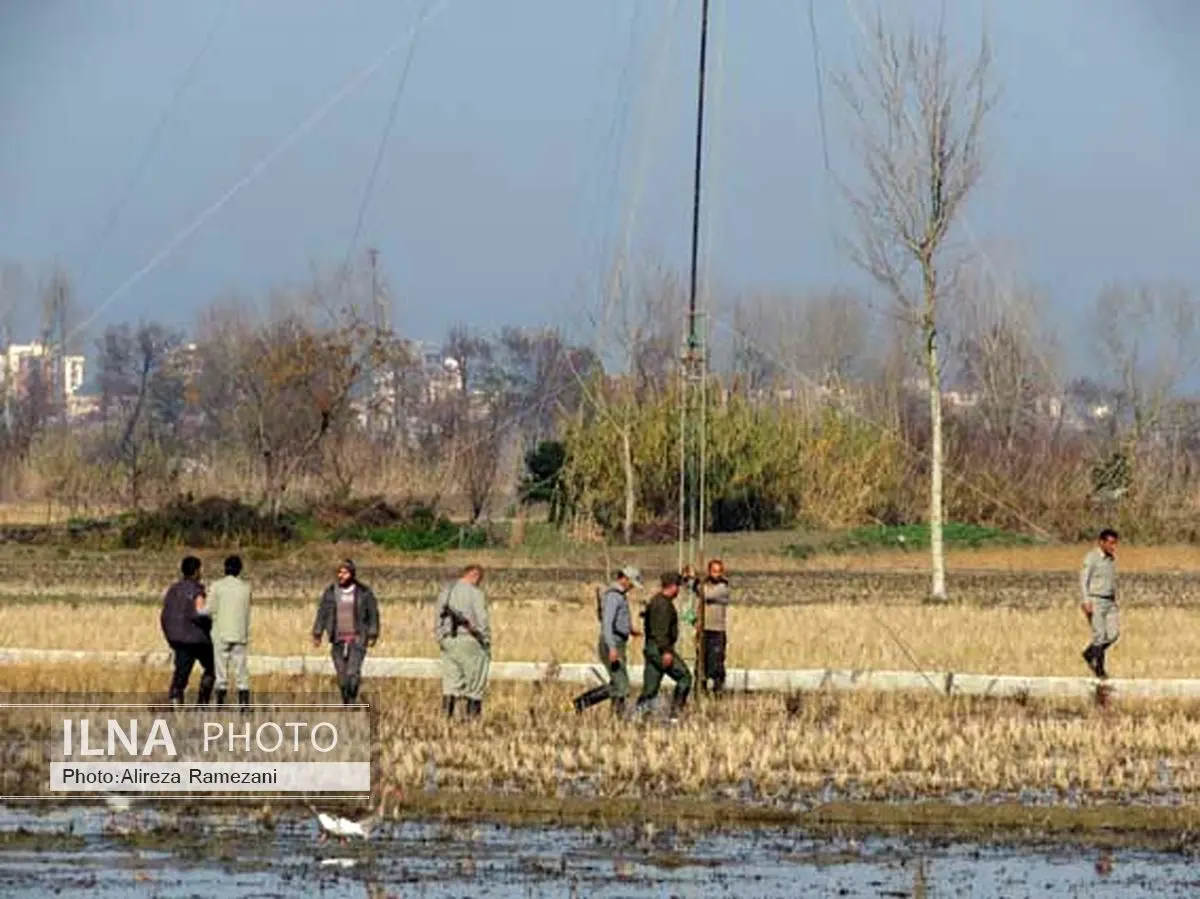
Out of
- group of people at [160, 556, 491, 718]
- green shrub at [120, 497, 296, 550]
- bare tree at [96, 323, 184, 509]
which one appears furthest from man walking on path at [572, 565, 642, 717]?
bare tree at [96, 323, 184, 509]

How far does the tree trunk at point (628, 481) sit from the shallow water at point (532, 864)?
53.4 metres

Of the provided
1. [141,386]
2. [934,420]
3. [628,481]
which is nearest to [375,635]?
[934,420]

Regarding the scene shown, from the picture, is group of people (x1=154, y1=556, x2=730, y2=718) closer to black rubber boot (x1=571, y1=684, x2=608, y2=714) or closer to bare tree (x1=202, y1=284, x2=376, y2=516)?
black rubber boot (x1=571, y1=684, x2=608, y2=714)

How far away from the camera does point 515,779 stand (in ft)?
69.6

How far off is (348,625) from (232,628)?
1.26 meters

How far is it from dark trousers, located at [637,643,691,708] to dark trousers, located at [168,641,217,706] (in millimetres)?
4109

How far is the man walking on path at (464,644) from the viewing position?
25422 millimetres

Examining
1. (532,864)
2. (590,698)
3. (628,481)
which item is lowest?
(532,864)

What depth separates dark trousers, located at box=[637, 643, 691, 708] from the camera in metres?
25.7

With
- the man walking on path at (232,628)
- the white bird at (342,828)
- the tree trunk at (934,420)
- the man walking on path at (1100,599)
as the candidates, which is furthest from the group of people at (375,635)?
the tree trunk at (934,420)

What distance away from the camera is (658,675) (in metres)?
25.8

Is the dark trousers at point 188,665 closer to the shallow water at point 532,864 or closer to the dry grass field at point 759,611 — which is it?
the shallow water at point 532,864

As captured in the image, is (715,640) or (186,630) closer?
(186,630)

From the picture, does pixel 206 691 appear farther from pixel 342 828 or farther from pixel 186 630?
pixel 342 828
